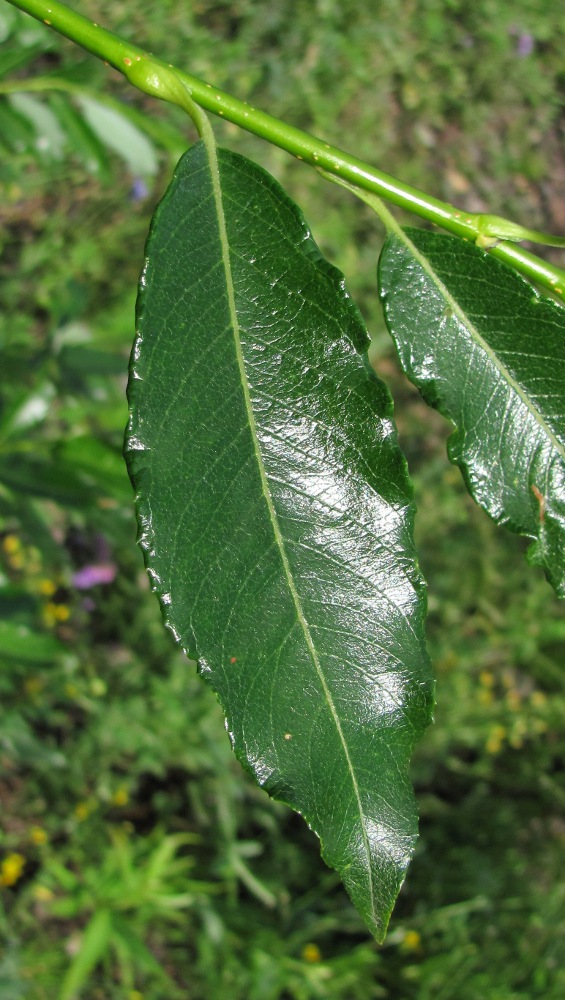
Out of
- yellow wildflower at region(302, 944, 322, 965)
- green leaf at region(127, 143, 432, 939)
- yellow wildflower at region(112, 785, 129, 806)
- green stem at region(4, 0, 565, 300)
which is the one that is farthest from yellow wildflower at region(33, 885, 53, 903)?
green stem at region(4, 0, 565, 300)

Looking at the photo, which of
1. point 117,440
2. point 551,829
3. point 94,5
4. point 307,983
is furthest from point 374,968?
point 94,5

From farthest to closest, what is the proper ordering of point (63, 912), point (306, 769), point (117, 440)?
1. point (63, 912)
2. point (117, 440)
3. point (306, 769)

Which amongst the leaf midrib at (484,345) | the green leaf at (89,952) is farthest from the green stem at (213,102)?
the green leaf at (89,952)

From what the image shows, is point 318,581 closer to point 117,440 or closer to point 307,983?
point 117,440

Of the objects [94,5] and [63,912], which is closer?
[63,912]

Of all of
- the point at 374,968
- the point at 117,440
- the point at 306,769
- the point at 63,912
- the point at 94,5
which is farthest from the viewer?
the point at 94,5

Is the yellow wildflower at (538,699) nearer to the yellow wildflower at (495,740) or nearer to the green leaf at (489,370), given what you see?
the yellow wildflower at (495,740)

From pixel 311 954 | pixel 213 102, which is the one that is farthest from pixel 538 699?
pixel 213 102

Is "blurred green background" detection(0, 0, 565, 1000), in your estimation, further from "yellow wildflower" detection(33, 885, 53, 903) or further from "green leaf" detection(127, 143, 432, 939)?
"green leaf" detection(127, 143, 432, 939)
